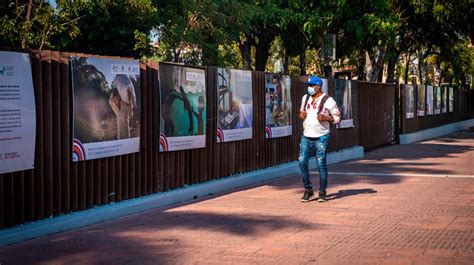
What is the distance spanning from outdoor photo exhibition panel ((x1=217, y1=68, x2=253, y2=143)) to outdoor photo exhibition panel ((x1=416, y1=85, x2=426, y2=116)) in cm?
1554

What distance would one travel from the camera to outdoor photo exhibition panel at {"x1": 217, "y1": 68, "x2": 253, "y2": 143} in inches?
453

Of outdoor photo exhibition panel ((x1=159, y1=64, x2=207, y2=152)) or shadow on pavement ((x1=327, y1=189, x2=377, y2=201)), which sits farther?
shadow on pavement ((x1=327, y1=189, x2=377, y2=201))

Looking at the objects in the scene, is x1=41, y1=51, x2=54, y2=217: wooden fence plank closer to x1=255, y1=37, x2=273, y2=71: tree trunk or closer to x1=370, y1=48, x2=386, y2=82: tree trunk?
x1=255, y1=37, x2=273, y2=71: tree trunk

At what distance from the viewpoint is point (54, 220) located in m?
7.63

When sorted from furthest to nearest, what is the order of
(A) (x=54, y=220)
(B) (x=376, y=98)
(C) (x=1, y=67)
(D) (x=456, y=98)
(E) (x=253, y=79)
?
(D) (x=456, y=98), (B) (x=376, y=98), (E) (x=253, y=79), (A) (x=54, y=220), (C) (x=1, y=67)

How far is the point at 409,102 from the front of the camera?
81.5ft

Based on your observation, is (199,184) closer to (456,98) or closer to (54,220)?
(54,220)

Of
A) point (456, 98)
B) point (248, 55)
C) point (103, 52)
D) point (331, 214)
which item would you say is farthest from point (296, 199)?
point (456, 98)

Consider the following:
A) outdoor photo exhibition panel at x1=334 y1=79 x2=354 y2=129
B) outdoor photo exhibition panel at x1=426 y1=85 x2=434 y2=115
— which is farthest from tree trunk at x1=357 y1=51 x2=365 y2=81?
outdoor photo exhibition panel at x1=334 y1=79 x2=354 y2=129

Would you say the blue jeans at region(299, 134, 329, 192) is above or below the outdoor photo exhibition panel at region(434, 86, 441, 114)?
below

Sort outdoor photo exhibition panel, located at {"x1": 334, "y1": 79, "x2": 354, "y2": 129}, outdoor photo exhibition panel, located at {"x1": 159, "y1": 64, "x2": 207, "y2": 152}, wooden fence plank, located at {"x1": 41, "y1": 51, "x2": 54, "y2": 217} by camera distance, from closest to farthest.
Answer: wooden fence plank, located at {"x1": 41, "y1": 51, "x2": 54, "y2": 217} < outdoor photo exhibition panel, located at {"x1": 159, "y1": 64, "x2": 207, "y2": 152} < outdoor photo exhibition panel, located at {"x1": 334, "y1": 79, "x2": 354, "y2": 129}

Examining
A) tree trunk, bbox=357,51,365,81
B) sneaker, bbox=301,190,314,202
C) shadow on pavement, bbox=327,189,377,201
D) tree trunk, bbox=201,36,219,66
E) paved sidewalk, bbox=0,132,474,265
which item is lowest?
paved sidewalk, bbox=0,132,474,265

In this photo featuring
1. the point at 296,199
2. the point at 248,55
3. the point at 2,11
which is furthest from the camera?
the point at 248,55

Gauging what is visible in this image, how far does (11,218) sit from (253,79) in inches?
258
